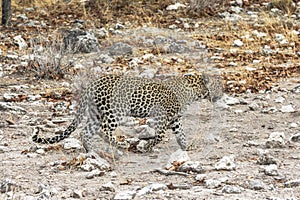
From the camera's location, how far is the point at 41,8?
51.1ft

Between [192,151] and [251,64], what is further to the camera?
[251,64]

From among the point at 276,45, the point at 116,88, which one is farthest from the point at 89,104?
the point at 276,45

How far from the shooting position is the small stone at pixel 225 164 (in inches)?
255

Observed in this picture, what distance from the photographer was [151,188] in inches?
230

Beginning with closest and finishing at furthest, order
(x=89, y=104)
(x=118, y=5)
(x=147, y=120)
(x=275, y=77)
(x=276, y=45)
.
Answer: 1. (x=89, y=104)
2. (x=147, y=120)
3. (x=275, y=77)
4. (x=276, y=45)
5. (x=118, y=5)

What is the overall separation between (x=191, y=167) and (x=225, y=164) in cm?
31

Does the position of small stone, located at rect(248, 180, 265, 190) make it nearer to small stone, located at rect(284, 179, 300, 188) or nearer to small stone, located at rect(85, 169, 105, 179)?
small stone, located at rect(284, 179, 300, 188)

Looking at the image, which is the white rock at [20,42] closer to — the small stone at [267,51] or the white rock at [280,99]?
the small stone at [267,51]

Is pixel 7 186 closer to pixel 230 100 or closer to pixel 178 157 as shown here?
pixel 178 157

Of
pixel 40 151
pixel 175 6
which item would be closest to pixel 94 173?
pixel 40 151

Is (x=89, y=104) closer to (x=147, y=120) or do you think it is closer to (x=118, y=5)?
(x=147, y=120)

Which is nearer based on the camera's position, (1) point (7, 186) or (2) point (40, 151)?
(1) point (7, 186)

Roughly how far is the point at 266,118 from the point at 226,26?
5273 millimetres

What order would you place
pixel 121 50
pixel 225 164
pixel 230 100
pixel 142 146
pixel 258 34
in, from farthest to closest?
pixel 258 34 < pixel 121 50 < pixel 230 100 < pixel 142 146 < pixel 225 164
